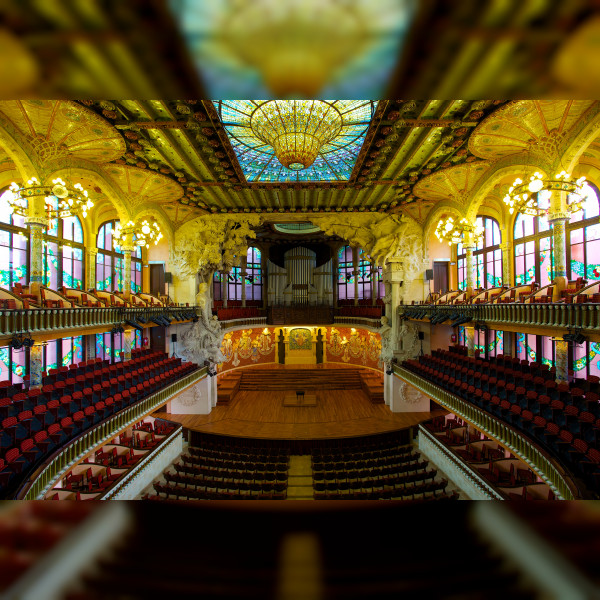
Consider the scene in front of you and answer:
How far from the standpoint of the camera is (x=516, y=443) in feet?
26.0

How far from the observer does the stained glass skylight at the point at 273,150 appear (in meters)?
8.12

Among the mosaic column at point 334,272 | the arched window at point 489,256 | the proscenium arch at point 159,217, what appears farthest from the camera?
the mosaic column at point 334,272

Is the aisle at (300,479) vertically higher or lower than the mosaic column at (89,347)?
lower

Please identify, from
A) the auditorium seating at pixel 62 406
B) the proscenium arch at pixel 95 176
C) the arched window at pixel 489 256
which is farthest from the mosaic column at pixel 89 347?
the arched window at pixel 489 256

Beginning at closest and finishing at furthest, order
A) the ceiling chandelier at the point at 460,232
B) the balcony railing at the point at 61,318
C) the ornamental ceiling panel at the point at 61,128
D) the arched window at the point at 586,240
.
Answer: the balcony railing at the point at 61,318 < the ornamental ceiling panel at the point at 61,128 < the arched window at the point at 586,240 < the ceiling chandelier at the point at 460,232

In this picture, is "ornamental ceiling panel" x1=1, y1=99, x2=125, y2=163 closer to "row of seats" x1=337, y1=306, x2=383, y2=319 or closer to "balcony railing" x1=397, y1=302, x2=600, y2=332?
"balcony railing" x1=397, y1=302, x2=600, y2=332

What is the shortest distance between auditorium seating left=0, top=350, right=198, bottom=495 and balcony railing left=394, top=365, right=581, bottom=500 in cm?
986

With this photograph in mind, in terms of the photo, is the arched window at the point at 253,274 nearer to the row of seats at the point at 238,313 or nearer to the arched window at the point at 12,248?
the row of seats at the point at 238,313

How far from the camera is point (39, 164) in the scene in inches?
358

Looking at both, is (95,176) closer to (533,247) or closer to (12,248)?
(12,248)

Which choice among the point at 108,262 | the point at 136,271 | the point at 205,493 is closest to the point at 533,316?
the point at 205,493

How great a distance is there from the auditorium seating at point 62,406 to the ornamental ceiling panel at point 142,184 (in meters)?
6.84

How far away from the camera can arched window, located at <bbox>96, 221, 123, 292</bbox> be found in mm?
16953

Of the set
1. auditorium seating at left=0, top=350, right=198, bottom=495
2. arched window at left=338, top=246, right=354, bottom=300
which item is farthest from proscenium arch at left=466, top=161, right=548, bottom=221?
auditorium seating at left=0, top=350, right=198, bottom=495
